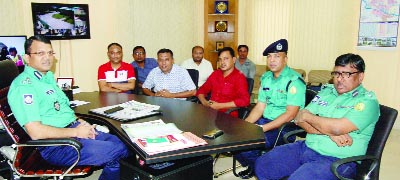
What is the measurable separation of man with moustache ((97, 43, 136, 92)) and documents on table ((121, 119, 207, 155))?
200 centimetres

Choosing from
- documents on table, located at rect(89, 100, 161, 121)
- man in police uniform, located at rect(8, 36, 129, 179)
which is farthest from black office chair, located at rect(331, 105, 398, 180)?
man in police uniform, located at rect(8, 36, 129, 179)

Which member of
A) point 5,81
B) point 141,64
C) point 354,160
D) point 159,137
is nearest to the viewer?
point 354,160

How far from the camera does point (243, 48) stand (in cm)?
584

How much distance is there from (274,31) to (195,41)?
1517 millimetres

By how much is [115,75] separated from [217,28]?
9.24 ft

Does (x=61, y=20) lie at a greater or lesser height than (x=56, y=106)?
greater

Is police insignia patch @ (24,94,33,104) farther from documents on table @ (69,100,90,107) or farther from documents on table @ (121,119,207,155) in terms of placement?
documents on table @ (69,100,90,107)

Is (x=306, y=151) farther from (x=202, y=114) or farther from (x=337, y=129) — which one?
(x=202, y=114)

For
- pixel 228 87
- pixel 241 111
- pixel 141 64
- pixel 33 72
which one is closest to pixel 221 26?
pixel 141 64

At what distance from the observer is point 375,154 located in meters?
2.06

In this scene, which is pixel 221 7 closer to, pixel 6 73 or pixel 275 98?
pixel 275 98

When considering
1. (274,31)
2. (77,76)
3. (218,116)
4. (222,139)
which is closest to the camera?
(222,139)

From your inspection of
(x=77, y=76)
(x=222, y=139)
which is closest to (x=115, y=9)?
(x=77, y=76)

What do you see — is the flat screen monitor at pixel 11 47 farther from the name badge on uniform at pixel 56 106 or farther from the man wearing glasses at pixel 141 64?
the name badge on uniform at pixel 56 106
